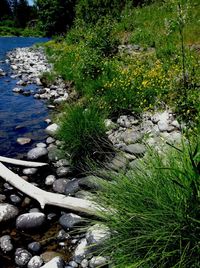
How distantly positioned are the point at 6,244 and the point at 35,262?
1.58ft

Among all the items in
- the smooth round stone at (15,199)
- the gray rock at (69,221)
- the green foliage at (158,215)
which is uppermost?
the green foliage at (158,215)

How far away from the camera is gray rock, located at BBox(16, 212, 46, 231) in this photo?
4.46 metres

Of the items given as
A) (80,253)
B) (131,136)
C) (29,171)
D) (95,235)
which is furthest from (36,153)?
(95,235)

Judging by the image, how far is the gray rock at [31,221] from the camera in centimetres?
446

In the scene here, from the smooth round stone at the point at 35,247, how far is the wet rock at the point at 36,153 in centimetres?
249

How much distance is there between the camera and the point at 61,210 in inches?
187

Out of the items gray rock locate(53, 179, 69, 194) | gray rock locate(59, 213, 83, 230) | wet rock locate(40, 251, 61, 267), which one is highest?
gray rock locate(59, 213, 83, 230)

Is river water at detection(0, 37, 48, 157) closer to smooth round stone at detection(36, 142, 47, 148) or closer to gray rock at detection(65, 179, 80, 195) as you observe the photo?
smooth round stone at detection(36, 142, 47, 148)

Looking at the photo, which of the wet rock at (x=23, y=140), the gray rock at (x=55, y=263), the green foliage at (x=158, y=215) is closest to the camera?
the green foliage at (x=158, y=215)

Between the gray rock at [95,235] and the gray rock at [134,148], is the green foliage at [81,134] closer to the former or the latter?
the gray rock at [134,148]

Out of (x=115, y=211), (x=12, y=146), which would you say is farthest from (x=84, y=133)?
(x=115, y=211)

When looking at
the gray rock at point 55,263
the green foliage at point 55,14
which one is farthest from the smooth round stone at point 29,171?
the green foliage at point 55,14

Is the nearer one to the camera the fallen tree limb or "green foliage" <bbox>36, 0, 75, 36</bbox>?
the fallen tree limb

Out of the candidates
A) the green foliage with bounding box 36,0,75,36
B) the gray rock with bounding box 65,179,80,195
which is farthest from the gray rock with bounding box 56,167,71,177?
the green foliage with bounding box 36,0,75,36
